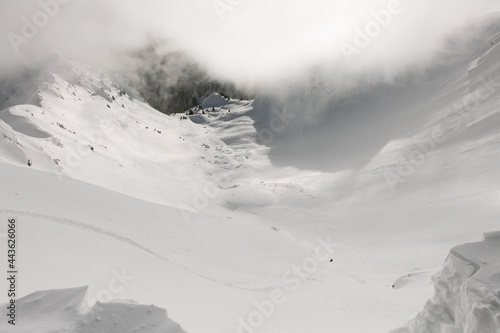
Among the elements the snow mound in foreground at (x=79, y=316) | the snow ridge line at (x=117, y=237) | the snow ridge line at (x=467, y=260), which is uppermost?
the snow ridge line at (x=117, y=237)

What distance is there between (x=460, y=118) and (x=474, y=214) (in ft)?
47.9

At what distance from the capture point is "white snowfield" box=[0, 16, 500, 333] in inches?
297

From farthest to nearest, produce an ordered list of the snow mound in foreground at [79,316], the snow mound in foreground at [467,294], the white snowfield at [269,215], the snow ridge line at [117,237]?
the snow ridge line at [117,237], the white snowfield at [269,215], the snow mound in foreground at [79,316], the snow mound in foreground at [467,294]

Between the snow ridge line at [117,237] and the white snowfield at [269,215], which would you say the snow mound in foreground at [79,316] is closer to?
the white snowfield at [269,215]

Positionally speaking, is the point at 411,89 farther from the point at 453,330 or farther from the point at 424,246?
the point at 453,330

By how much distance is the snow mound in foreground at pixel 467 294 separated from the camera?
5059 millimetres

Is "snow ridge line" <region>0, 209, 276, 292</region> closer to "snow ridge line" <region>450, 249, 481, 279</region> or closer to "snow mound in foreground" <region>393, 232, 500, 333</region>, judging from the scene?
"snow mound in foreground" <region>393, 232, 500, 333</region>

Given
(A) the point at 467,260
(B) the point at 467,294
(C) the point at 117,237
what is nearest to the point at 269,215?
(C) the point at 117,237

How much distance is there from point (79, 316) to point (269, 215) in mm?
22384

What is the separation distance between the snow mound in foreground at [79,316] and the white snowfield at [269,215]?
0.03 meters

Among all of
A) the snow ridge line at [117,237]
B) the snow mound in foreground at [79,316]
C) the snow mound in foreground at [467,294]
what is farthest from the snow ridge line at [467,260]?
the snow ridge line at [117,237]

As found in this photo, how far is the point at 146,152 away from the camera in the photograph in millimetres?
37906

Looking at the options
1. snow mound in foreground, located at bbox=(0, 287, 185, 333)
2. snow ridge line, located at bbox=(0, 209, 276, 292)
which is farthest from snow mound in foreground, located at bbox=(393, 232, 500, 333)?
snow ridge line, located at bbox=(0, 209, 276, 292)

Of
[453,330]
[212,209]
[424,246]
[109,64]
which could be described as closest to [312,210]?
[212,209]
